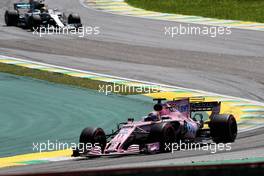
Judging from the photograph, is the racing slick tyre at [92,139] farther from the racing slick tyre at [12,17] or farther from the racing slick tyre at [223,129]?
the racing slick tyre at [12,17]

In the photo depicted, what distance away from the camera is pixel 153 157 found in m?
16.2

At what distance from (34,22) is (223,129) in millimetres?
23638

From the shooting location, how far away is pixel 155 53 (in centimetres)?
3497

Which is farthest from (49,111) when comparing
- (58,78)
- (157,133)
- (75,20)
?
(75,20)

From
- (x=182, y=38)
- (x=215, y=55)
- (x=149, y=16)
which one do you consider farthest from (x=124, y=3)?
(x=215, y=55)

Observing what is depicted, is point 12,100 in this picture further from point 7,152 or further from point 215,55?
point 215,55

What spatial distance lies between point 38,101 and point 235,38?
15.9m

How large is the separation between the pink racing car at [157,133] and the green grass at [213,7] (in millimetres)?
24808

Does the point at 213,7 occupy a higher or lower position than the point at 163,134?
lower

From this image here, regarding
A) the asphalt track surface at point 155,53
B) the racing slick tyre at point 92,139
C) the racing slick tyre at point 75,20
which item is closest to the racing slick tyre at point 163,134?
the racing slick tyre at point 92,139

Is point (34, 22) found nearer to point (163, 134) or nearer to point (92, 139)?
point (92, 139)

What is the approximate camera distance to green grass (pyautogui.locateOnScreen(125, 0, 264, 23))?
43.8 meters

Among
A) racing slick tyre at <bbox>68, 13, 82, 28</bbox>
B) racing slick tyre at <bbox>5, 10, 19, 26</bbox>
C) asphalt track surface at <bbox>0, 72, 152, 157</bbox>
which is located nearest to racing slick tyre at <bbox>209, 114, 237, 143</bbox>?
asphalt track surface at <bbox>0, 72, 152, 157</bbox>

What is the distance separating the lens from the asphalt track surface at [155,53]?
29219 mm
